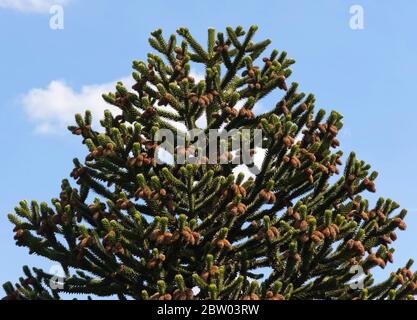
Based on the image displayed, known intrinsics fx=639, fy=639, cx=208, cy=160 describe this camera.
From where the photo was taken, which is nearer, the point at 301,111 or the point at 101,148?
the point at 101,148

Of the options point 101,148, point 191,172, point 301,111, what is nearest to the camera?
point 191,172

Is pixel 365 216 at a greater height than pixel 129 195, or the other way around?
pixel 129 195

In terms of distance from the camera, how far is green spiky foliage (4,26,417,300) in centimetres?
1046

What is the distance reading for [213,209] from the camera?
11.5 metres

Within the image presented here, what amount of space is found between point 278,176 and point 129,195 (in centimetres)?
306

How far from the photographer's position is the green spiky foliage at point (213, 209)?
1046cm

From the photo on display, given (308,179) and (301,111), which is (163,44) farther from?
(308,179)

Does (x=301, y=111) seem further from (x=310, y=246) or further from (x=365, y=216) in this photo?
(x=310, y=246)

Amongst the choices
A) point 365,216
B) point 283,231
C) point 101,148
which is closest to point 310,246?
point 283,231
